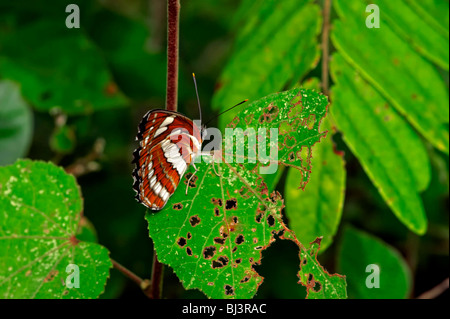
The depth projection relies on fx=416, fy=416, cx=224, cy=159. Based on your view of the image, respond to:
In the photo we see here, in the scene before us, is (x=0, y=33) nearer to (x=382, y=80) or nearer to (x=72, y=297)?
(x=72, y=297)

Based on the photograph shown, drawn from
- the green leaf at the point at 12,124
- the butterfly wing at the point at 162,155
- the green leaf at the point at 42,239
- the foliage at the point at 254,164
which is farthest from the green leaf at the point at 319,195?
the green leaf at the point at 12,124

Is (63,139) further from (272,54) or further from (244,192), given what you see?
(244,192)

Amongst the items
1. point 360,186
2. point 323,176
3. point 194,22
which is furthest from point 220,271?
point 194,22

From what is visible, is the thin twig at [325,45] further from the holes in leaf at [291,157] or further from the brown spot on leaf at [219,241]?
the brown spot on leaf at [219,241]

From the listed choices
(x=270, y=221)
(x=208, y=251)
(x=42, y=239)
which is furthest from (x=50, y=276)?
(x=270, y=221)

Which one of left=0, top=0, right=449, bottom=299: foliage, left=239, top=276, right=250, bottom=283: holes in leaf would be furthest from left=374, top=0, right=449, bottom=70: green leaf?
left=239, top=276, right=250, bottom=283: holes in leaf
